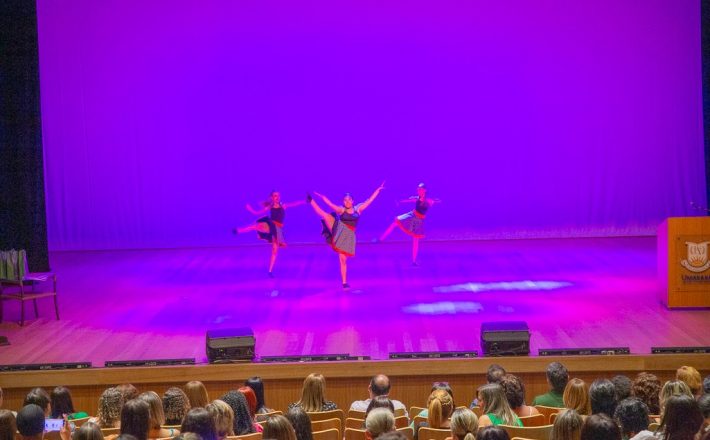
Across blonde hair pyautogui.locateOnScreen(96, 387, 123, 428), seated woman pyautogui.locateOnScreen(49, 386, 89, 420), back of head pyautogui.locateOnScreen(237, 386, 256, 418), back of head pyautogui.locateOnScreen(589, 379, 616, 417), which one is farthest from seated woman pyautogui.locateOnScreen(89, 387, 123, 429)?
back of head pyautogui.locateOnScreen(589, 379, 616, 417)

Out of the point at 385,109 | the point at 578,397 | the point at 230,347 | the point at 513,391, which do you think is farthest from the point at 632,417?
the point at 385,109

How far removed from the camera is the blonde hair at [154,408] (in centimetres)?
468

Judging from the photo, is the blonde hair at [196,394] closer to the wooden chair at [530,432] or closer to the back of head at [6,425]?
the back of head at [6,425]

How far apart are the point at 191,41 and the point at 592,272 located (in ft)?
24.6

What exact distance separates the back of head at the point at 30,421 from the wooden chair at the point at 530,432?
2.32m

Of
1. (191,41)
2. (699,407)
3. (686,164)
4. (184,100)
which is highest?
(191,41)

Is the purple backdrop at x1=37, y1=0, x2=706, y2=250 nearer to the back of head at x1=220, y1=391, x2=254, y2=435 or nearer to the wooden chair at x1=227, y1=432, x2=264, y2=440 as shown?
the back of head at x1=220, y1=391, x2=254, y2=435

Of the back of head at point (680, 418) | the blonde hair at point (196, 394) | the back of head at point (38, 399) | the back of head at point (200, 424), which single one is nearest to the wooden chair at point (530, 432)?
the back of head at point (680, 418)

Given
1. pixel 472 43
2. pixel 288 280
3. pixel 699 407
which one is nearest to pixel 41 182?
pixel 288 280

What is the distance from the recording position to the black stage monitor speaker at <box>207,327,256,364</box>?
7629 mm

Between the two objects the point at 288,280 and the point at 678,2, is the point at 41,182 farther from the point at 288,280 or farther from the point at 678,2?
the point at 678,2

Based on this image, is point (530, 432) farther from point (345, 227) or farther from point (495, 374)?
point (345, 227)

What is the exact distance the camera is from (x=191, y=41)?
15.0 m

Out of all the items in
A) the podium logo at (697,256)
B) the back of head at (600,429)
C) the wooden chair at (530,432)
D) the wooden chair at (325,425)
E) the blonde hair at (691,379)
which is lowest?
the wooden chair at (325,425)
